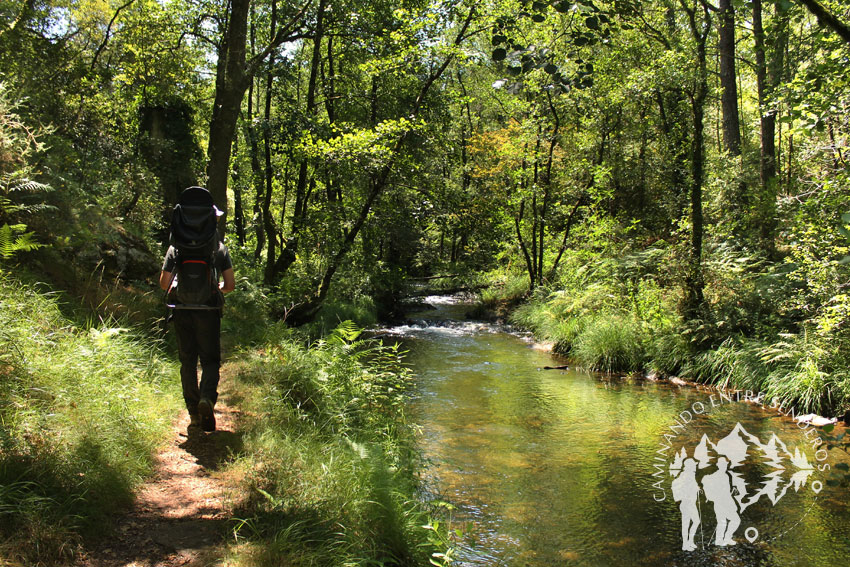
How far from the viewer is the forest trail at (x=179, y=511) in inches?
111

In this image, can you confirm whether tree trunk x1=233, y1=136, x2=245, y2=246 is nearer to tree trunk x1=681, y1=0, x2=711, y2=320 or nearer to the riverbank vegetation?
the riverbank vegetation

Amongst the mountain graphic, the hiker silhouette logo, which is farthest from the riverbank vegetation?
the hiker silhouette logo

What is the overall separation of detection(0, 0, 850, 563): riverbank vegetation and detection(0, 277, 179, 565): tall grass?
3 centimetres

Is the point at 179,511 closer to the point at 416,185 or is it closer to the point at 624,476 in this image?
the point at 624,476

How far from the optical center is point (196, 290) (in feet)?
14.6

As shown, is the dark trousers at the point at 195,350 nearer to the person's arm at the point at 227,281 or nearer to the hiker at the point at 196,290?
the hiker at the point at 196,290

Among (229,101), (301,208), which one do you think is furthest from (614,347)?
(229,101)

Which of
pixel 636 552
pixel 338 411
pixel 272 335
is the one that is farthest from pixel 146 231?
pixel 636 552

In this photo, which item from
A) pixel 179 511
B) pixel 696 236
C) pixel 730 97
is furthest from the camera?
pixel 730 97

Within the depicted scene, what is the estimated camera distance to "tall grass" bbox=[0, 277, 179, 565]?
8.96 feet

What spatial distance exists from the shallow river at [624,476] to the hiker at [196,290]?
8.39 ft

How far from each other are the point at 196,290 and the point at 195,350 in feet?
1.87

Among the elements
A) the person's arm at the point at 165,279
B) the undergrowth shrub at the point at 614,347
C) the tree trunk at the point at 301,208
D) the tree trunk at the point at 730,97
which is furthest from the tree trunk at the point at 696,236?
the person's arm at the point at 165,279

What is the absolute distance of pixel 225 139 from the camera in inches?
304
